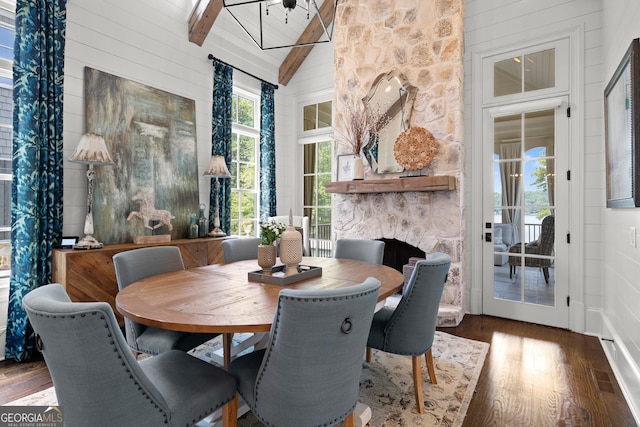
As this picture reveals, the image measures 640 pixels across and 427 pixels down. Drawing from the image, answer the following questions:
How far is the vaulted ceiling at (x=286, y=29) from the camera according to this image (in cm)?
388

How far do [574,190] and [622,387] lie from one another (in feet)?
5.65

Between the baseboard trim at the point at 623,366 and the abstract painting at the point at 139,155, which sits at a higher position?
the abstract painting at the point at 139,155

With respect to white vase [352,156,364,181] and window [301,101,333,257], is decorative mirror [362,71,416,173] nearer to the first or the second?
white vase [352,156,364,181]

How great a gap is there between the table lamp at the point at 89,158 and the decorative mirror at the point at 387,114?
105 inches

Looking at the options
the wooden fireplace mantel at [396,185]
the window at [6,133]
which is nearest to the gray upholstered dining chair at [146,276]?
the window at [6,133]

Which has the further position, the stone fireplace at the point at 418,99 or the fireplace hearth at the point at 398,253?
the fireplace hearth at the point at 398,253

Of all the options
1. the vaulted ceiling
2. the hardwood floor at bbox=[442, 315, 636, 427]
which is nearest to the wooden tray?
the hardwood floor at bbox=[442, 315, 636, 427]

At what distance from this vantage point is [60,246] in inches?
114

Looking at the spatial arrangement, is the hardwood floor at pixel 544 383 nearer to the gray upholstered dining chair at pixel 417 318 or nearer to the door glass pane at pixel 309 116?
the gray upholstered dining chair at pixel 417 318

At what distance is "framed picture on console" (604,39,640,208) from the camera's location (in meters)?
1.79

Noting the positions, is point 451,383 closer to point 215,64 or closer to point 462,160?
point 462,160

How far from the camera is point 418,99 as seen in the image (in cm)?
372

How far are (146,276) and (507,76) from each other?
12.6ft

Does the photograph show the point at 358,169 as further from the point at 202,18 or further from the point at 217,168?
the point at 202,18
